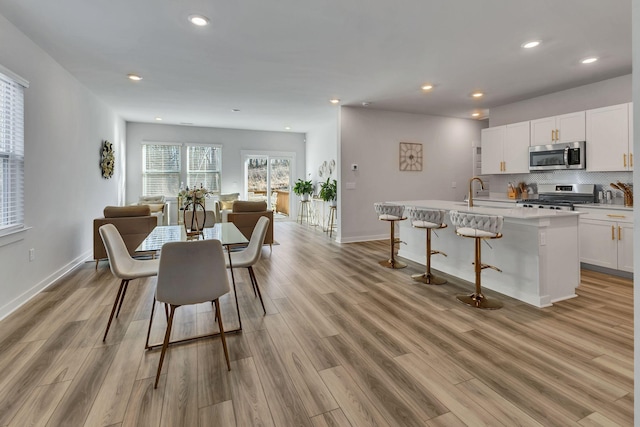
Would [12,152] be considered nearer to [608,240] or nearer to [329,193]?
[329,193]

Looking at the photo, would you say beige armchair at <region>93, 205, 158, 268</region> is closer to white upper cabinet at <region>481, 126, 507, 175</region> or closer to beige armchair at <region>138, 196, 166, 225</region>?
beige armchair at <region>138, 196, 166, 225</region>

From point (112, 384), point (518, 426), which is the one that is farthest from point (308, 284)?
point (518, 426)

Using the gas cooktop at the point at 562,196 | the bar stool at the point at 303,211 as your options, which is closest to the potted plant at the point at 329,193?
the bar stool at the point at 303,211

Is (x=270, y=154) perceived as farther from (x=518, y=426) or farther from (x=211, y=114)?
(x=518, y=426)

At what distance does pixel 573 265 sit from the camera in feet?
10.5

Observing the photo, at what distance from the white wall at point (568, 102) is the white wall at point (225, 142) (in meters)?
5.40

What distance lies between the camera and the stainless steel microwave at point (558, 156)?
4500mm

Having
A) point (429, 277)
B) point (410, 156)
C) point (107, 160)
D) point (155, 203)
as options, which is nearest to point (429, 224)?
point (429, 277)

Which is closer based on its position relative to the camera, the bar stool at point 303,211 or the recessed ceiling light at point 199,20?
the recessed ceiling light at point 199,20

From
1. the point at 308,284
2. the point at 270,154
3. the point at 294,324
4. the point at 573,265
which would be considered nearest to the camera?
the point at 294,324

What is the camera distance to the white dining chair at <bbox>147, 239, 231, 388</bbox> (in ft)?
6.15

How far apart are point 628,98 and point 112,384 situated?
6.59 metres

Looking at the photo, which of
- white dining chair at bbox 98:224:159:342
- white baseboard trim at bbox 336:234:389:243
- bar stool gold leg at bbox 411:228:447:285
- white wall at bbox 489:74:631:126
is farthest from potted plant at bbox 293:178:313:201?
white dining chair at bbox 98:224:159:342

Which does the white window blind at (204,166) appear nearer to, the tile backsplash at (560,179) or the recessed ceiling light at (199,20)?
the recessed ceiling light at (199,20)
